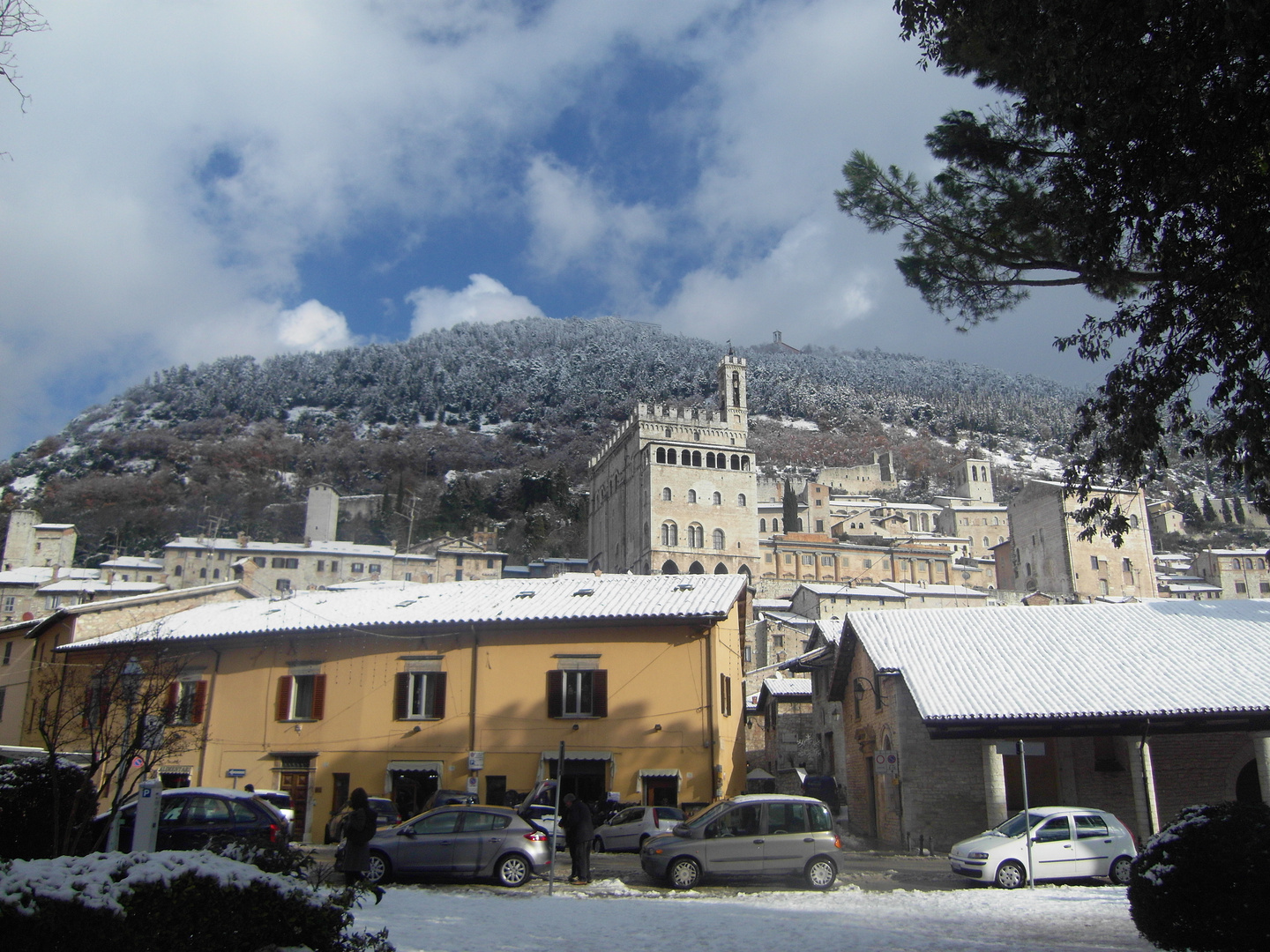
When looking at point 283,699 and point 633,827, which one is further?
point 283,699

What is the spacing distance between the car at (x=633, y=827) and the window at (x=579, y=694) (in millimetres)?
4823

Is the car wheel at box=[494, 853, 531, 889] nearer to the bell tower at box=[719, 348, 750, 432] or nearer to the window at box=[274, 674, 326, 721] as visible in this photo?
the window at box=[274, 674, 326, 721]

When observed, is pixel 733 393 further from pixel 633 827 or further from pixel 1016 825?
pixel 1016 825

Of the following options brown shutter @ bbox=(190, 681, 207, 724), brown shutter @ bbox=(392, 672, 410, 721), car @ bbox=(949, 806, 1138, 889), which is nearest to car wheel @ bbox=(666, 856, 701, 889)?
car @ bbox=(949, 806, 1138, 889)

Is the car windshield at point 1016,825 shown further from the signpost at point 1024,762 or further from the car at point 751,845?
the car at point 751,845

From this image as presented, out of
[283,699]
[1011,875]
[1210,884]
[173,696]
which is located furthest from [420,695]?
[1210,884]

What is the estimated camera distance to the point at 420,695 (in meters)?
25.8

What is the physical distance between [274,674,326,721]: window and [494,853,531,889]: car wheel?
12.8 m

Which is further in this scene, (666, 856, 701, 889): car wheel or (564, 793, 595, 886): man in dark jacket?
(564, 793, 595, 886): man in dark jacket

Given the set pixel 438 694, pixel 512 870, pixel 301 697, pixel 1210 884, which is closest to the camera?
pixel 1210 884

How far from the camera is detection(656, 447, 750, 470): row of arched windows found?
274 feet

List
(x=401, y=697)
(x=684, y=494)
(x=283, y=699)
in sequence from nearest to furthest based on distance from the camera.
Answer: (x=401, y=697) → (x=283, y=699) → (x=684, y=494)

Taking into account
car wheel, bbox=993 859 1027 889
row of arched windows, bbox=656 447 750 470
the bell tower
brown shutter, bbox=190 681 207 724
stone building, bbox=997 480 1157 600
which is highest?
the bell tower

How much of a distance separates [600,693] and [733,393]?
2704 inches
